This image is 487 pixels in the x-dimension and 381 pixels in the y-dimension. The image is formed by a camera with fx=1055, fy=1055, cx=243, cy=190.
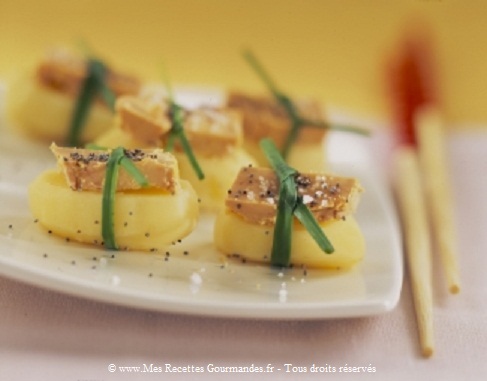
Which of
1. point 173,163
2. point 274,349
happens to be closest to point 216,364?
point 274,349

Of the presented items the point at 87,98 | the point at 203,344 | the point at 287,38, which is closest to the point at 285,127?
the point at 87,98

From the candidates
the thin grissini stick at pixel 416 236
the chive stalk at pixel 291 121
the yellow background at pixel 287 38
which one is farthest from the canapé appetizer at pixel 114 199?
the yellow background at pixel 287 38

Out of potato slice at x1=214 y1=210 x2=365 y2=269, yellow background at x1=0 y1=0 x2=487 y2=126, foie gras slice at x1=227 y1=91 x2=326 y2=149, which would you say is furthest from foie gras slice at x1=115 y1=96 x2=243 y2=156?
yellow background at x1=0 y1=0 x2=487 y2=126

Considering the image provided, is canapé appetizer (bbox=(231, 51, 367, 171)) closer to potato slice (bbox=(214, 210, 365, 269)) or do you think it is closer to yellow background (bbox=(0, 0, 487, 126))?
potato slice (bbox=(214, 210, 365, 269))

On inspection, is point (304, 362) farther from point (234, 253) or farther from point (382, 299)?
point (234, 253)

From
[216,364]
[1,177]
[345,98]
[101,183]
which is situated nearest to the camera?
[216,364]
